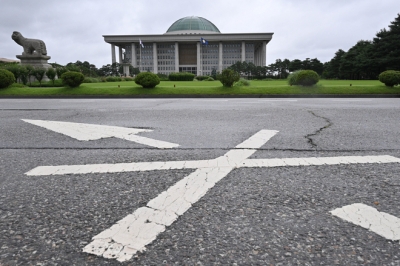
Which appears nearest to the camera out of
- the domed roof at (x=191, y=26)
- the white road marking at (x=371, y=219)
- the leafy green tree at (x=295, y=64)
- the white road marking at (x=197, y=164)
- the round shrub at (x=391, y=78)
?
the white road marking at (x=371, y=219)

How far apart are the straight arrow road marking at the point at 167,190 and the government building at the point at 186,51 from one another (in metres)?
92.8

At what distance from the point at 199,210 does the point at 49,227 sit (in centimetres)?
79

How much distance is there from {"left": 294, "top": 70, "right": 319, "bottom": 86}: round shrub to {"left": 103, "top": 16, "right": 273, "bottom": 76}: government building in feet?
248

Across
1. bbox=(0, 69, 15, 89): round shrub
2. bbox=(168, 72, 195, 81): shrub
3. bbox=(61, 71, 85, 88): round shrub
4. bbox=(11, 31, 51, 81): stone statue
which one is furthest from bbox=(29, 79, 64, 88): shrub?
bbox=(168, 72, 195, 81): shrub

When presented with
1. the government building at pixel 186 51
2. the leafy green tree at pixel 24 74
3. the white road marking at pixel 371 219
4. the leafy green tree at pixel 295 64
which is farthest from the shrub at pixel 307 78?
the government building at pixel 186 51

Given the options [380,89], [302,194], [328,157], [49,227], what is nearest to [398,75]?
[380,89]

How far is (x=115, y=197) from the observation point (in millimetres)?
1877

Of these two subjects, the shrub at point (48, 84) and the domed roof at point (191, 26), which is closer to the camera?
the shrub at point (48, 84)

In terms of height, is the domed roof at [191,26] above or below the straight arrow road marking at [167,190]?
above

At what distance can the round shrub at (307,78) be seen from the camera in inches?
752

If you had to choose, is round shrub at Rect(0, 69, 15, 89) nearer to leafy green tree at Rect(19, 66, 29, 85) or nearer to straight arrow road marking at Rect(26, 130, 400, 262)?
leafy green tree at Rect(19, 66, 29, 85)

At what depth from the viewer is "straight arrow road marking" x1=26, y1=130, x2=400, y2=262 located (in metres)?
1.34

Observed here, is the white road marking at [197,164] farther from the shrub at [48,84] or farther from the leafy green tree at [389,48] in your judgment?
the leafy green tree at [389,48]

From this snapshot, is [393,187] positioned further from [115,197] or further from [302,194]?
[115,197]
